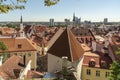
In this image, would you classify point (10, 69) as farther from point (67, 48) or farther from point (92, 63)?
point (92, 63)

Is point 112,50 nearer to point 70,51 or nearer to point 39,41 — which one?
point 70,51

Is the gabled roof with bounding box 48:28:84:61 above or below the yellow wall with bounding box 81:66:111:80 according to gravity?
above

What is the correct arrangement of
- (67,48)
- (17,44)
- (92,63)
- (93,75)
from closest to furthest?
1. (67,48)
2. (93,75)
3. (92,63)
4. (17,44)

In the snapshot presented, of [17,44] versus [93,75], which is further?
[17,44]

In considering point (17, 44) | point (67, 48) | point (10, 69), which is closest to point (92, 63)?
point (67, 48)

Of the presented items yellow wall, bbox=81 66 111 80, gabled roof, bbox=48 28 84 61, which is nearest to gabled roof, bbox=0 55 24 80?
gabled roof, bbox=48 28 84 61

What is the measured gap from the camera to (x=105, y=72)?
39.1 meters

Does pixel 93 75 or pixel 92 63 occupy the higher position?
pixel 92 63

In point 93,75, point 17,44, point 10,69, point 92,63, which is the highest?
point 17,44

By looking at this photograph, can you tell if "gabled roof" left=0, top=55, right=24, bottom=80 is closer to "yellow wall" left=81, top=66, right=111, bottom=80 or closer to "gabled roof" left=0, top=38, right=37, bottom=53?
"yellow wall" left=81, top=66, right=111, bottom=80

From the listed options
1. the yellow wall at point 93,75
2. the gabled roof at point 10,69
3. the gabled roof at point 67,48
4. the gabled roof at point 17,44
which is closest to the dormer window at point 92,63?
the yellow wall at point 93,75

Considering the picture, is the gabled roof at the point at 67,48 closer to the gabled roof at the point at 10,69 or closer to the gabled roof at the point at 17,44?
the gabled roof at the point at 10,69

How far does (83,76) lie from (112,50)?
5.19 m

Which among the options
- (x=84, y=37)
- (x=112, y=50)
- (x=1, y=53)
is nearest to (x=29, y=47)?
(x=1, y=53)
